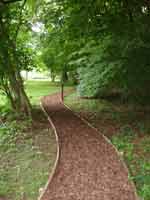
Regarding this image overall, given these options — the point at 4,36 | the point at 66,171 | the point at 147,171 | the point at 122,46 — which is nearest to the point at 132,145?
the point at 147,171

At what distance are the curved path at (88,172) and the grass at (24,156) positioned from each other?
0.97 ft

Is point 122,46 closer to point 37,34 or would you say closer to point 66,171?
point 66,171

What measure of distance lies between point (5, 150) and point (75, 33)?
198 inches

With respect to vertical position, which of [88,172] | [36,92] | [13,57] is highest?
[13,57]

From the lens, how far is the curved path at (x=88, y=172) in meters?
4.41

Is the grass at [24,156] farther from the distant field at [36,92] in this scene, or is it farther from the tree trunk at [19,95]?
the distant field at [36,92]

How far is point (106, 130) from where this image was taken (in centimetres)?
827

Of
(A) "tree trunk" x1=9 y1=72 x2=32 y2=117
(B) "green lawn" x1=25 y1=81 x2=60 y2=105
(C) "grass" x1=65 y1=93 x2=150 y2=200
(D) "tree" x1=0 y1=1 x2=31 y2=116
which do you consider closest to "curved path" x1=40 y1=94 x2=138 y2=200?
(C) "grass" x1=65 y1=93 x2=150 y2=200

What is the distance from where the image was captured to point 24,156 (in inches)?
250

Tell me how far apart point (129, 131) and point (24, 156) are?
11.0ft

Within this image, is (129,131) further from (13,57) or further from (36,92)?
(36,92)

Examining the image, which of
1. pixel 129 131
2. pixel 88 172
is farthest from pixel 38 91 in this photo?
pixel 88 172

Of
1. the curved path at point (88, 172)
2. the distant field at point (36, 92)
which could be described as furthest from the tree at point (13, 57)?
the curved path at point (88, 172)

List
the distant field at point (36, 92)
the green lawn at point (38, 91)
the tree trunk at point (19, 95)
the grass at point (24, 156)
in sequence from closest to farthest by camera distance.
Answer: the grass at point (24, 156) < the tree trunk at point (19, 95) < the distant field at point (36, 92) < the green lawn at point (38, 91)
